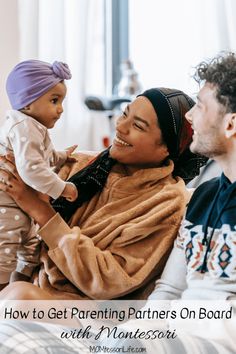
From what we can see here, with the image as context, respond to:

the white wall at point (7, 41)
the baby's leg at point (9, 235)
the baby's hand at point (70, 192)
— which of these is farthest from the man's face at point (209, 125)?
the white wall at point (7, 41)

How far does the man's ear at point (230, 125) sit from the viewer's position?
62.4 inches

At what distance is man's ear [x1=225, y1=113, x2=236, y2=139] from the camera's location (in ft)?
5.20

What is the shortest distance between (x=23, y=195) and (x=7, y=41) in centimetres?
141

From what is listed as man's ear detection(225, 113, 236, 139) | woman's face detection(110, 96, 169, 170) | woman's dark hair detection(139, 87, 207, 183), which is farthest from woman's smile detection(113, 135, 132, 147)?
man's ear detection(225, 113, 236, 139)

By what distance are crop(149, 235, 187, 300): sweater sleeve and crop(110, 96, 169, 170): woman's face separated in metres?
0.28

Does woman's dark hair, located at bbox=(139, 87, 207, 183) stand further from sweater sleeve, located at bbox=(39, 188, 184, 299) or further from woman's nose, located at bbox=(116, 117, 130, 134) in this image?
sweater sleeve, located at bbox=(39, 188, 184, 299)

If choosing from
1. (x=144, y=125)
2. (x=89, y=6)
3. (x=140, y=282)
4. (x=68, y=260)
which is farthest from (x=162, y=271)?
(x=89, y=6)

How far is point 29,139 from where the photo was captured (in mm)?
1690

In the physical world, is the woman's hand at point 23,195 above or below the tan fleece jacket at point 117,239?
above

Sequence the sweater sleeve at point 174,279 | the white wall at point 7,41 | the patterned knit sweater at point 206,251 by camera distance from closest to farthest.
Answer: the patterned knit sweater at point 206,251
the sweater sleeve at point 174,279
the white wall at point 7,41

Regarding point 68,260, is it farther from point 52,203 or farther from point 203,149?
point 203,149

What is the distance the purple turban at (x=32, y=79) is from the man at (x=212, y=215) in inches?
13.6

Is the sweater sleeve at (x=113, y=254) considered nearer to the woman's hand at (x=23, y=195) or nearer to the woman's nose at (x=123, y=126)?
the woman's hand at (x=23, y=195)

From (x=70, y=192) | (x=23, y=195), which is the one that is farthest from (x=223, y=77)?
(x=23, y=195)
